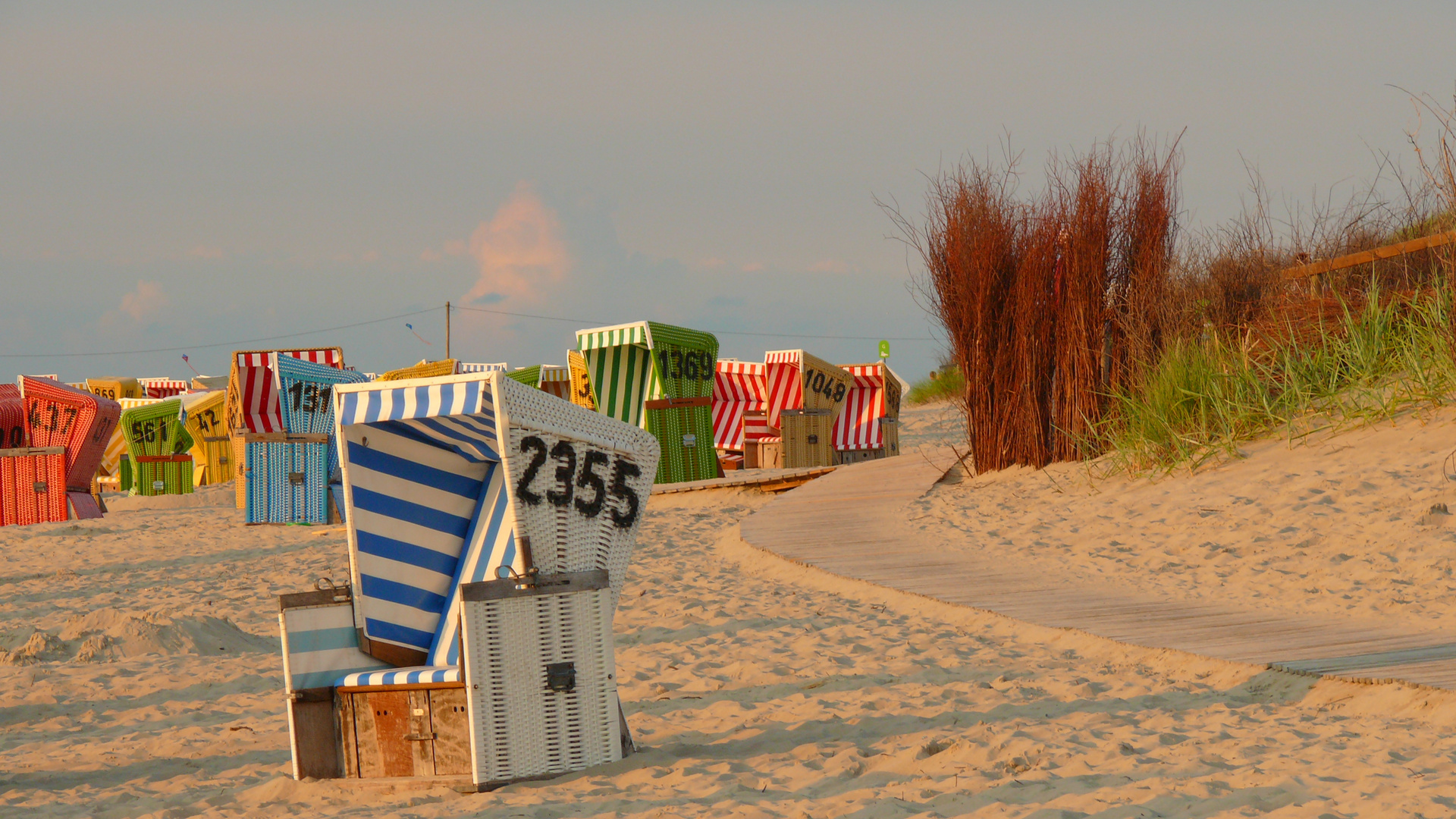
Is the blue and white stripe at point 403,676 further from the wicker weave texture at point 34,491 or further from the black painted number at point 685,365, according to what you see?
the wicker weave texture at point 34,491

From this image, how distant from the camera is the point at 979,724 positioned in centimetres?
432

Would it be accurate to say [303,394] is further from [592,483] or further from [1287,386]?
[592,483]

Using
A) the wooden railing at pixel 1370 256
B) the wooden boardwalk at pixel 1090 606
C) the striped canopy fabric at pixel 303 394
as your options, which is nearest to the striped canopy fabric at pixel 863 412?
the striped canopy fabric at pixel 303 394

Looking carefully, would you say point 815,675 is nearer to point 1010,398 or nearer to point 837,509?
point 837,509

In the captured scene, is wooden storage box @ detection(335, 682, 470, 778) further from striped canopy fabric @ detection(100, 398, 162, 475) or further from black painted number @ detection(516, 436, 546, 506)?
striped canopy fabric @ detection(100, 398, 162, 475)

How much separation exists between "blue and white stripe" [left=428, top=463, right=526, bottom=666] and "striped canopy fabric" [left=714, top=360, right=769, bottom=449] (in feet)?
49.5

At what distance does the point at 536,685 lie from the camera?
3.87 metres

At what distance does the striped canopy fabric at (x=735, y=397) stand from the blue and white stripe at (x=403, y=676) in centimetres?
1584

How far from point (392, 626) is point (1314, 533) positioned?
5.71m

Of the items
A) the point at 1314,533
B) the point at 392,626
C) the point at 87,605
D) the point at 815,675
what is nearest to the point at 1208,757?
the point at 815,675

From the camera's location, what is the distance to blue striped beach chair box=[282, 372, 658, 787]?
12.5 feet

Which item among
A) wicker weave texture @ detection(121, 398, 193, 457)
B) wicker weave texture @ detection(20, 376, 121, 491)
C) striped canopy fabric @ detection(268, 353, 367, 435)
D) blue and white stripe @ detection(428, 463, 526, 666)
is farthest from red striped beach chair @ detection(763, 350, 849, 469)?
blue and white stripe @ detection(428, 463, 526, 666)

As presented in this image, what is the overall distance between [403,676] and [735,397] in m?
16.5

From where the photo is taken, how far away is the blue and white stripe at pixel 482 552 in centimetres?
459
